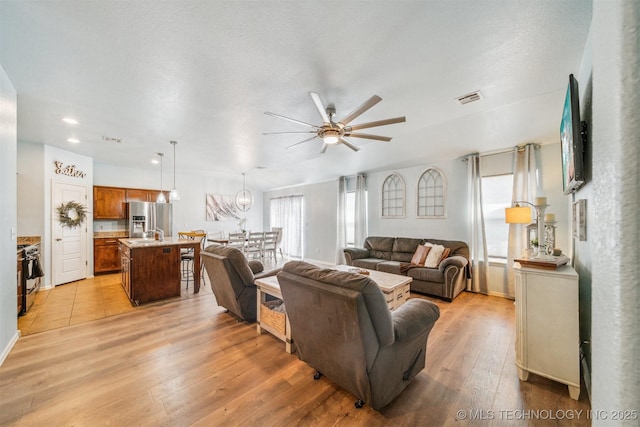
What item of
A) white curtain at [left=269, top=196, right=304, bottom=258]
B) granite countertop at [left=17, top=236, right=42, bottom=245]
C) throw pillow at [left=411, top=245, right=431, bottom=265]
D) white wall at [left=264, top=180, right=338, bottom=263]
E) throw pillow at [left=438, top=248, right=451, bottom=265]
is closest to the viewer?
granite countertop at [left=17, top=236, right=42, bottom=245]

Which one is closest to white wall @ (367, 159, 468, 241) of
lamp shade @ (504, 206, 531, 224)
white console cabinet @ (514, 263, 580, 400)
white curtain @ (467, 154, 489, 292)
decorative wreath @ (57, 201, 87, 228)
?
white curtain @ (467, 154, 489, 292)

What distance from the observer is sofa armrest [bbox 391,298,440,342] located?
1651mm

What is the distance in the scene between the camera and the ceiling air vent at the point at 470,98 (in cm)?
260

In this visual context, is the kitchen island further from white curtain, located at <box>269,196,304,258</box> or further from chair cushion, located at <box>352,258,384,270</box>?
white curtain, located at <box>269,196,304,258</box>

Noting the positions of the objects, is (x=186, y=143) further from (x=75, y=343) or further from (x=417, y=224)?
(x=417, y=224)

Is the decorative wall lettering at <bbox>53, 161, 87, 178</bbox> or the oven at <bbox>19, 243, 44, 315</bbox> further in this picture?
the decorative wall lettering at <bbox>53, 161, 87, 178</bbox>

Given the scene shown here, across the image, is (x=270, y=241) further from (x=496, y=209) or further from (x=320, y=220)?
(x=496, y=209)

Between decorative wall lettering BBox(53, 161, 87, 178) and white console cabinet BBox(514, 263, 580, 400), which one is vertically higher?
decorative wall lettering BBox(53, 161, 87, 178)

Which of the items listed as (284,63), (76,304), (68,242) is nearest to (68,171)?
(68,242)

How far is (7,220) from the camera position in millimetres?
2369

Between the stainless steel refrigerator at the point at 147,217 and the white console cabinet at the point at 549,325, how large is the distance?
668cm

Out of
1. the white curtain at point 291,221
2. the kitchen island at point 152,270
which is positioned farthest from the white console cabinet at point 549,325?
the white curtain at point 291,221

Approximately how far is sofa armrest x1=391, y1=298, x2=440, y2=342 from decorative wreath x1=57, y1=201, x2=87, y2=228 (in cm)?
630

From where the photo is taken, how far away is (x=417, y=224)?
5.28 meters
